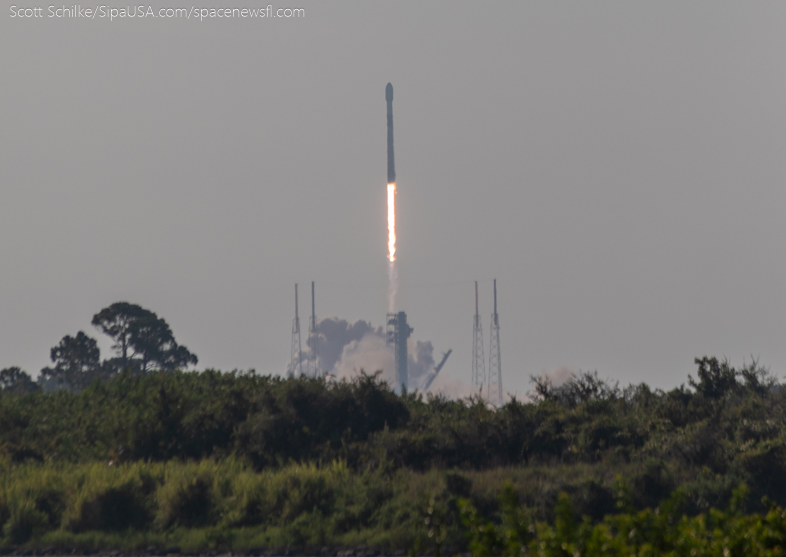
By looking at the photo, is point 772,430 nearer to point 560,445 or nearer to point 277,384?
point 560,445

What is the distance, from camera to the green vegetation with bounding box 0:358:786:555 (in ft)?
102

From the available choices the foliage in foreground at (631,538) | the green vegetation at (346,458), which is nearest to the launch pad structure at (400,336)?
the green vegetation at (346,458)

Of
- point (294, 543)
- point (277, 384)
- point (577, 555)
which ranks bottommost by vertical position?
point (294, 543)

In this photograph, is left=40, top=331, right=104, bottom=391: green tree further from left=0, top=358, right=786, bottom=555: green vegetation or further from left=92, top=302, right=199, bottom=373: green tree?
left=0, top=358, right=786, bottom=555: green vegetation

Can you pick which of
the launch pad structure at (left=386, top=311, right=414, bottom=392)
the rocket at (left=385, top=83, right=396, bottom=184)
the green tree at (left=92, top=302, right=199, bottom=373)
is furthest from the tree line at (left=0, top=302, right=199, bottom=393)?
the launch pad structure at (left=386, top=311, right=414, bottom=392)

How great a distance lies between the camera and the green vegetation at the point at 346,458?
31.0m

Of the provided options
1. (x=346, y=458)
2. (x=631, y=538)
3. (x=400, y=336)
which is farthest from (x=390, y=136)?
(x=631, y=538)

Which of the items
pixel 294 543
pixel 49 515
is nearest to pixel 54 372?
pixel 49 515

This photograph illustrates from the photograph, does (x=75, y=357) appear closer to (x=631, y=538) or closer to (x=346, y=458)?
(x=346, y=458)

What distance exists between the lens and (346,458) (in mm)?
39125

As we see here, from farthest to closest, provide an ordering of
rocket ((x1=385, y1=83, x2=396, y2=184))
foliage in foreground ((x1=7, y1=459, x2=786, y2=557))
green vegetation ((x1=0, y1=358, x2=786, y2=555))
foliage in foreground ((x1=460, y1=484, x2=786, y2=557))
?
rocket ((x1=385, y1=83, x2=396, y2=184)) < green vegetation ((x1=0, y1=358, x2=786, y2=555)) < foliage in foreground ((x1=7, y1=459, x2=786, y2=557)) < foliage in foreground ((x1=460, y1=484, x2=786, y2=557))

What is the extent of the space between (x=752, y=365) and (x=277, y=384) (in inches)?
848

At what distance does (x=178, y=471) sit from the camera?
117 ft

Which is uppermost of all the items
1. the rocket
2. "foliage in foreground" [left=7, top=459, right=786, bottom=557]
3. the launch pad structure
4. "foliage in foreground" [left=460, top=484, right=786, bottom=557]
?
the rocket
